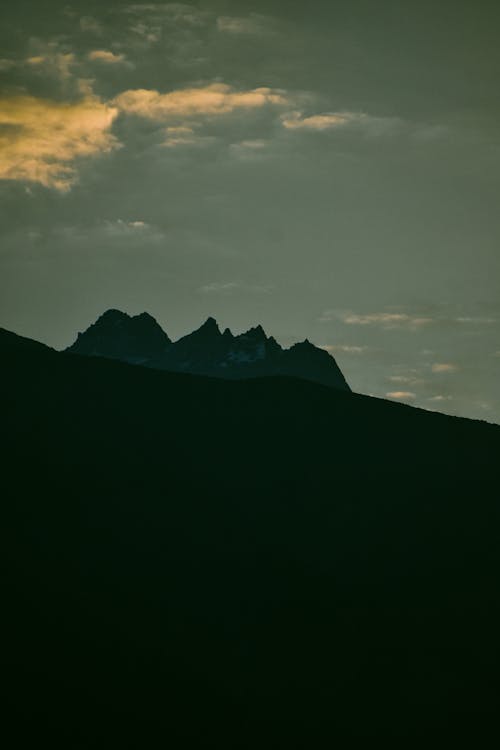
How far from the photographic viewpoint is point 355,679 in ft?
289

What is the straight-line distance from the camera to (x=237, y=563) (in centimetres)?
10400

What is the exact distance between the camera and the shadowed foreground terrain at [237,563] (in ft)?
263

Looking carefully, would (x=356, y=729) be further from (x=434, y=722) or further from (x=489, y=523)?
(x=489, y=523)

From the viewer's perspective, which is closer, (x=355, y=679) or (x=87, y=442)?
(x=355, y=679)

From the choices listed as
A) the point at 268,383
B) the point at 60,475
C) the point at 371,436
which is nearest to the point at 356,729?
the point at 60,475

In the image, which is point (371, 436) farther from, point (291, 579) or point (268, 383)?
point (291, 579)

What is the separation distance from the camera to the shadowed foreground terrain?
80.3 meters

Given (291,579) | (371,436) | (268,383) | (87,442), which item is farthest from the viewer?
(268,383)

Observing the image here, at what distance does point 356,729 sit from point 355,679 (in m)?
7.03

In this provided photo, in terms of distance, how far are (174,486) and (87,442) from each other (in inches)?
513

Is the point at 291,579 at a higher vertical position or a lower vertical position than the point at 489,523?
lower

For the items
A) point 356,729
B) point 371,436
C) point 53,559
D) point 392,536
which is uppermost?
point 371,436

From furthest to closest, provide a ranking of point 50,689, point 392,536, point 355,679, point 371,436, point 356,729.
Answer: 1. point 371,436
2. point 392,536
3. point 355,679
4. point 356,729
5. point 50,689

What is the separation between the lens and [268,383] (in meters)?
144
